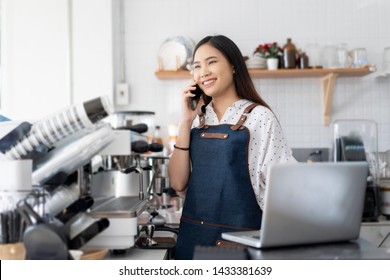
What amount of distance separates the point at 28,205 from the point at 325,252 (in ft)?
1.69

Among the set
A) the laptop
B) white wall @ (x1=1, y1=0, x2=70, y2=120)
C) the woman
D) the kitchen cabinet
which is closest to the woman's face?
the woman

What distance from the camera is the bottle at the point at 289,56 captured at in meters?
2.75

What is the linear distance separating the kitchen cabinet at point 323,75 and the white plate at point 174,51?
5cm

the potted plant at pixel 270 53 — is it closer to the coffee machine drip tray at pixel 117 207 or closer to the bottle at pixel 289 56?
the bottle at pixel 289 56

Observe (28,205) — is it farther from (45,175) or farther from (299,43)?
(299,43)

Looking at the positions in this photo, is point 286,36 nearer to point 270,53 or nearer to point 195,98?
point 270,53

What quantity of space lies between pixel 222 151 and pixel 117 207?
0.33 meters

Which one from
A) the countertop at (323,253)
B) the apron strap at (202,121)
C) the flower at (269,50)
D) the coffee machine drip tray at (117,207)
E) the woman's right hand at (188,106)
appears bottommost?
the countertop at (323,253)

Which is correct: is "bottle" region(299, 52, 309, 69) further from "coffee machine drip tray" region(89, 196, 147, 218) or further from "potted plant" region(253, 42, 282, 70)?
"coffee machine drip tray" region(89, 196, 147, 218)

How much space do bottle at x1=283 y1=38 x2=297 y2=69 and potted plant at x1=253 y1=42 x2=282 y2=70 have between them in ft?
0.12

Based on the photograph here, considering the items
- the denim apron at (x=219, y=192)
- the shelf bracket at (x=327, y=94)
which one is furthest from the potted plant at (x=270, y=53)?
the denim apron at (x=219, y=192)

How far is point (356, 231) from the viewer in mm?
1000

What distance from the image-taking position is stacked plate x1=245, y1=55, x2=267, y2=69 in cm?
274
